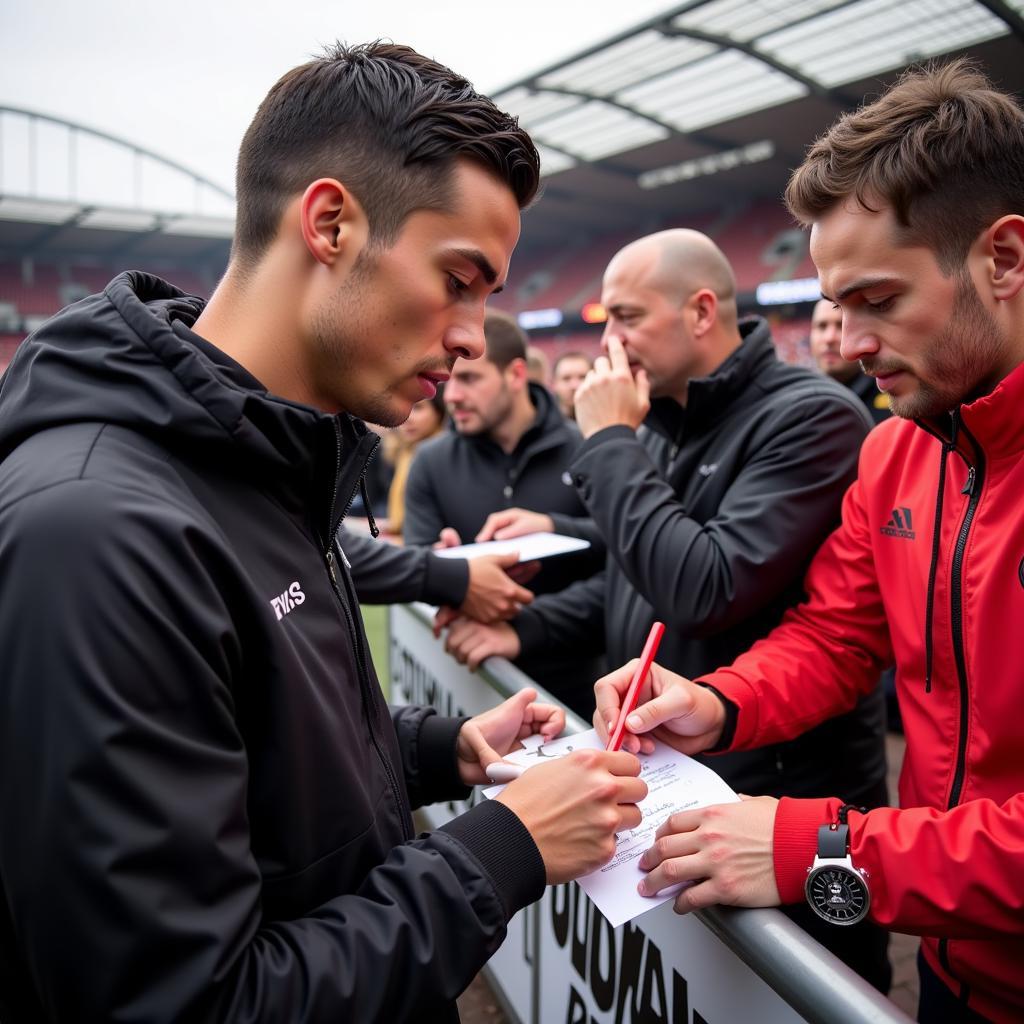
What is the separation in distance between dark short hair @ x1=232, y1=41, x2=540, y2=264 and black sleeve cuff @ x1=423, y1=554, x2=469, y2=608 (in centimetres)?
151

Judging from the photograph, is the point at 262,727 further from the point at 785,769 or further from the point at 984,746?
A: the point at 785,769

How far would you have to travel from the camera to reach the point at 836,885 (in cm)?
123

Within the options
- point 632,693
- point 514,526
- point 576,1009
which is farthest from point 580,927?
point 514,526

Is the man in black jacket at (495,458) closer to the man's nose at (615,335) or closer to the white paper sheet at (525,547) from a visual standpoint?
the white paper sheet at (525,547)

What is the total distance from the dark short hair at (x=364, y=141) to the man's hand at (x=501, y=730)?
0.96 meters

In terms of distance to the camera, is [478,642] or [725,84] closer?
[478,642]

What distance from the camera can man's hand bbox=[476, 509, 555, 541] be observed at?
9.53ft

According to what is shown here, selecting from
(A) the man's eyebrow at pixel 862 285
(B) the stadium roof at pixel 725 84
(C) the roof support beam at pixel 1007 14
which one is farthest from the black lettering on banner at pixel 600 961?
(C) the roof support beam at pixel 1007 14

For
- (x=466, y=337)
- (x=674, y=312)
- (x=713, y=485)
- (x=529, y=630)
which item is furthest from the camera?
(x=529, y=630)

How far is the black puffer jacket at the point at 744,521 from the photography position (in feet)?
6.63

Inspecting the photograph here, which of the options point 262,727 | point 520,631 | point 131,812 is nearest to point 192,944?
point 131,812

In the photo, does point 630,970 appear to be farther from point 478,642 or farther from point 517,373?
point 517,373

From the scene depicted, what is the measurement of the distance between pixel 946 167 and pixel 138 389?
1392 mm

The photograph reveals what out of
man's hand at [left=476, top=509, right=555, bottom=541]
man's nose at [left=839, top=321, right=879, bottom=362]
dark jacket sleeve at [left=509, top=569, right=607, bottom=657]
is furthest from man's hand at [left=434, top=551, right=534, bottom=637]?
man's nose at [left=839, top=321, right=879, bottom=362]
